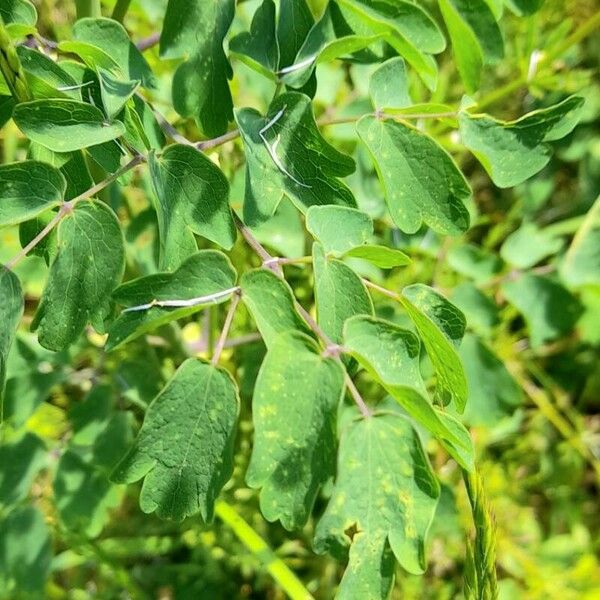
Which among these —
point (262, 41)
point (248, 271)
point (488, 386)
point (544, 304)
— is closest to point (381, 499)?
point (248, 271)

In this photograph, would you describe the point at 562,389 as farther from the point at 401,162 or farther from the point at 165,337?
the point at 401,162

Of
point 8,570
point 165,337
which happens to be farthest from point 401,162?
point 8,570

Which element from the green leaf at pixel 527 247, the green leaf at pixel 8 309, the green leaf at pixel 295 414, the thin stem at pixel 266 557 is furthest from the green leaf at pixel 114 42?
the green leaf at pixel 527 247

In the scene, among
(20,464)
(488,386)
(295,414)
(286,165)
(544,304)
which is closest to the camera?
(295,414)

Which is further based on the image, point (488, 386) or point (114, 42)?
point (488, 386)

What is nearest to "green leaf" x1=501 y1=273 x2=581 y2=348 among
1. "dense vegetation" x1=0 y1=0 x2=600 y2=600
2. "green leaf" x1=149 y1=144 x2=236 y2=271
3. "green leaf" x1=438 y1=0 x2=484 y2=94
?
"dense vegetation" x1=0 y1=0 x2=600 y2=600

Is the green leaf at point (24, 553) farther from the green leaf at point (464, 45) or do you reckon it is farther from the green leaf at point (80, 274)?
the green leaf at point (464, 45)

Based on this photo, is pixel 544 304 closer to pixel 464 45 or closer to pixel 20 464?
pixel 464 45
